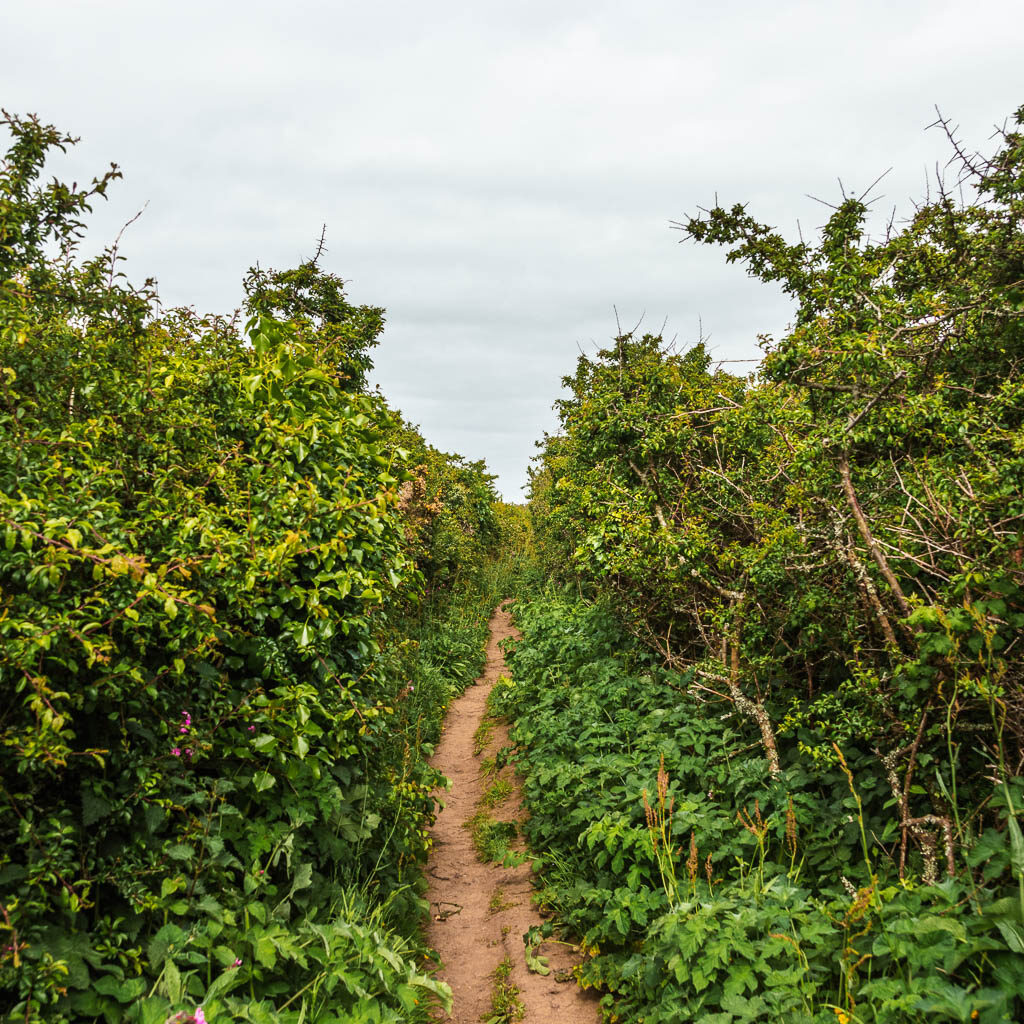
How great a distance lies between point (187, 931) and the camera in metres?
2.69

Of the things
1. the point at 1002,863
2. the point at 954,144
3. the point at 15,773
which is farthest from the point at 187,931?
the point at 954,144

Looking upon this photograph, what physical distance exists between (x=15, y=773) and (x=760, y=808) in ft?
13.2

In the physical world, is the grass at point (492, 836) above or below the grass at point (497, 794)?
below

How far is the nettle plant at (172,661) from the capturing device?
2230mm

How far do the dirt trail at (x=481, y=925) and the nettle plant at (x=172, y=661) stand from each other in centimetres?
40

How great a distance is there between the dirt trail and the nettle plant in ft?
1.32

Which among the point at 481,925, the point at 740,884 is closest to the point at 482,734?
the point at 481,925

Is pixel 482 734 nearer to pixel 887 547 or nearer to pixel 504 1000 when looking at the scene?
pixel 504 1000

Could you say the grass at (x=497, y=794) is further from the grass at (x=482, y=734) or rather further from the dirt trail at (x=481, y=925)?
the grass at (x=482, y=734)

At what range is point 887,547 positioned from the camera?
3.55m

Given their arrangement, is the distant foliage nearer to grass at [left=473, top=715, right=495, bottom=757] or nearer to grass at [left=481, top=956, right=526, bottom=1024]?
grass at [left=481, top=956, right=526, bottom=1024]

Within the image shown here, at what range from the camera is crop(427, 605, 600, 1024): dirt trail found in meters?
3.75

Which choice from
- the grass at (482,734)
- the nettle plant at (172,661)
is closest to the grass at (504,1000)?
the nettle plant at (172,661)

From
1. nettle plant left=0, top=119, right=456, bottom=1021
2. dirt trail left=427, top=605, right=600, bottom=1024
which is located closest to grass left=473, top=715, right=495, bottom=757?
dirt trail left=427, top=605, right=600, bottom=1024
